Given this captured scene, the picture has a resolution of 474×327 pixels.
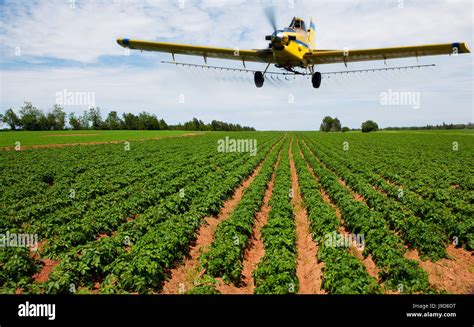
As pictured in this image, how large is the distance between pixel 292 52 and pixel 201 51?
261 cm

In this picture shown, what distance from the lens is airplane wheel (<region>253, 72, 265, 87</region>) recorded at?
280 inches

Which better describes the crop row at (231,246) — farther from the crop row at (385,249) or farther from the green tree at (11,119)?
the green tree at (11,119)

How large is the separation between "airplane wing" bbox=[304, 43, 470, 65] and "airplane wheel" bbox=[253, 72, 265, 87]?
10.2 feet

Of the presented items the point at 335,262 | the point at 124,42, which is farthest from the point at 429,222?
the point at 124,42

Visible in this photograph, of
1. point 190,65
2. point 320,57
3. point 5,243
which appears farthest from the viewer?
point 5,243

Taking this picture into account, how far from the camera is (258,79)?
729 cm

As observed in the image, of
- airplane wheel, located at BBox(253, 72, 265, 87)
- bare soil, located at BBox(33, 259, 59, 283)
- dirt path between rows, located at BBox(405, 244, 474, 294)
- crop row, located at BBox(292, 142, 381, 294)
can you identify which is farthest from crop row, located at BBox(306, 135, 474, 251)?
bare soil, located at BBox(33, 259, 59, 283)

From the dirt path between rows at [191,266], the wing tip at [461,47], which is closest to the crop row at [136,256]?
the dirt path between rows at [191,266]

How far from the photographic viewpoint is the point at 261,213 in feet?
53.3

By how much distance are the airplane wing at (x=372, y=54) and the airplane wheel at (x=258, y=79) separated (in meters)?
3.10

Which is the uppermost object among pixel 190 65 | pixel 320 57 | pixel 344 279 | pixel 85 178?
pixel 320 57

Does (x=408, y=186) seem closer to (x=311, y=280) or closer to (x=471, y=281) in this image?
(x=471, y=281)
